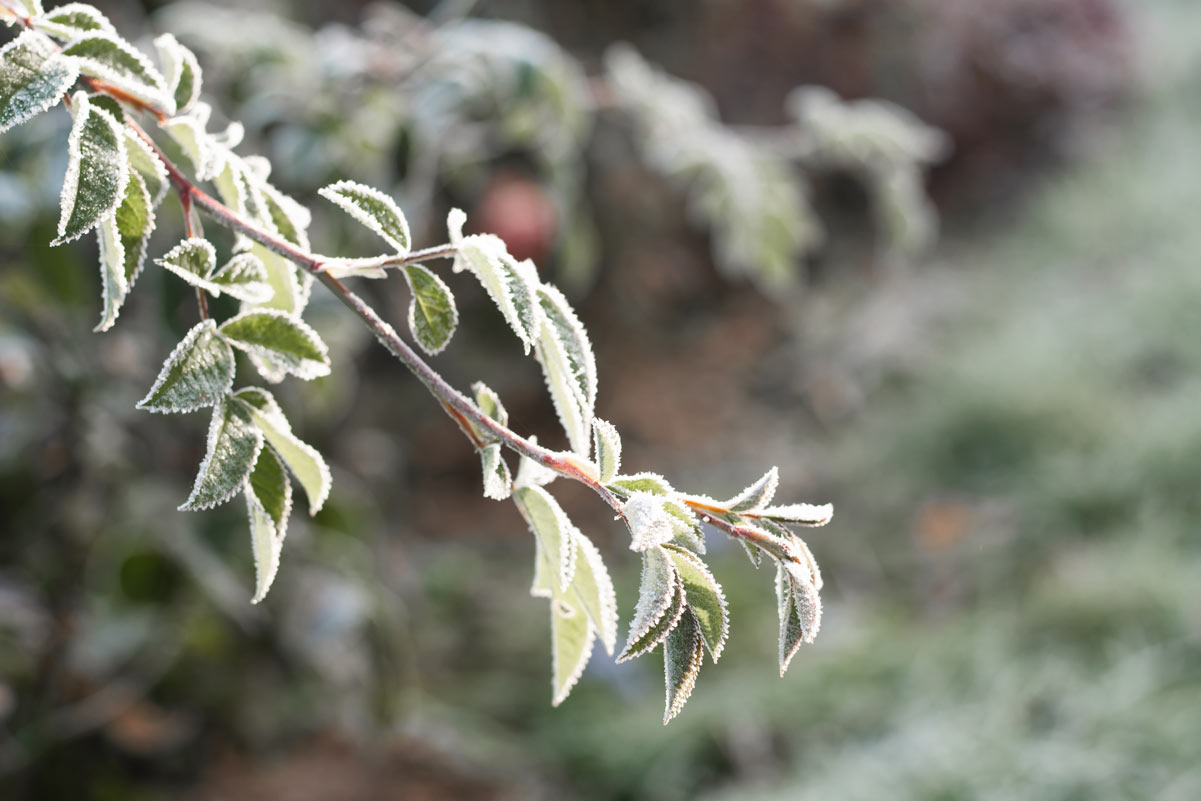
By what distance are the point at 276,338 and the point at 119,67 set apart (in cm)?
17

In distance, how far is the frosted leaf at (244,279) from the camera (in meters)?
0.46

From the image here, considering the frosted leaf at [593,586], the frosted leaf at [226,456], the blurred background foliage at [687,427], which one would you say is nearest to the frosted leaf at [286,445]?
the frosted leaf at [226,456]

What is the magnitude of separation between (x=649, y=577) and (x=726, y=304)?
126 inches

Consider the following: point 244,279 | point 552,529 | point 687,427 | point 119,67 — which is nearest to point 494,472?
point 552,529

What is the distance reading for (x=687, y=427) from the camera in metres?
3.44

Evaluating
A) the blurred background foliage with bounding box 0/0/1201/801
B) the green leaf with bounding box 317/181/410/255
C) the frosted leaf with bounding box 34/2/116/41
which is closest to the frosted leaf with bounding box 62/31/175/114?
the frosted leaf with bounding box 34/2/116/41

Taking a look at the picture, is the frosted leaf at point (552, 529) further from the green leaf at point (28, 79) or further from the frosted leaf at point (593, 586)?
the green leaf at point (28, 79)

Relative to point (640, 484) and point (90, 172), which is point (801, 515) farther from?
point (90, 172)

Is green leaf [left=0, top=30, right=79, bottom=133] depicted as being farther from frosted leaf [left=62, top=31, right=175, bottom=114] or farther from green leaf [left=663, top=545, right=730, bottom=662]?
green leaf [left=663, top=545, right=730, bottom=662]

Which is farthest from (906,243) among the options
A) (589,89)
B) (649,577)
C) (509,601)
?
(509,601)

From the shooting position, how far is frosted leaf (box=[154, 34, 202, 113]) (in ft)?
1.80

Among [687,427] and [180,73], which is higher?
[687,427]

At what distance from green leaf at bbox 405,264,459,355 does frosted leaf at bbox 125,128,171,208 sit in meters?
0.13

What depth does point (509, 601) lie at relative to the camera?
→ 2.72m
